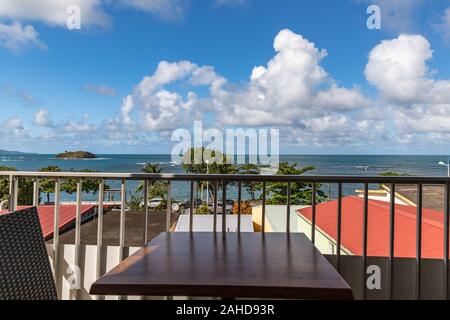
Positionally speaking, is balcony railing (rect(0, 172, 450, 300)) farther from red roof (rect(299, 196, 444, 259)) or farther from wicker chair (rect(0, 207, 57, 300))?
wicker chair (rect(0, 207, 57, 300))

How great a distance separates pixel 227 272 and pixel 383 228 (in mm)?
2584

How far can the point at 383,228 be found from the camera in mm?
3145

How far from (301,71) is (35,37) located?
8774mm

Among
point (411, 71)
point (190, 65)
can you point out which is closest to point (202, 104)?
point (190, 65)

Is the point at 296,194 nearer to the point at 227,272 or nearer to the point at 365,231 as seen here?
the point at 365,231

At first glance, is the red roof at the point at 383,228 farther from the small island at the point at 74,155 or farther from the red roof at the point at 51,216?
the small island at the point at 74,155

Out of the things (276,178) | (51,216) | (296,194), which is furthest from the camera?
(296,194)

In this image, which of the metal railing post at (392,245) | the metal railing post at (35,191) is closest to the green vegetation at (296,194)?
the metal railing post at (392,245)

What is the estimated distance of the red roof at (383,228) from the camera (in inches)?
107

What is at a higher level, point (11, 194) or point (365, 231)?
point (11, 194)

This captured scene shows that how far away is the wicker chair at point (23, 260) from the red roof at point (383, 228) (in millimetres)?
2335

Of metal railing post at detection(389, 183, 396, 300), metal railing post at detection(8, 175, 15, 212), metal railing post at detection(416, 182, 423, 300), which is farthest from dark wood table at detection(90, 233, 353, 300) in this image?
metal railing post at detection(8, 175, 15, 212)

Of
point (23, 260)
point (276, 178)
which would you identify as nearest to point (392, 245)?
point (276, 178)
